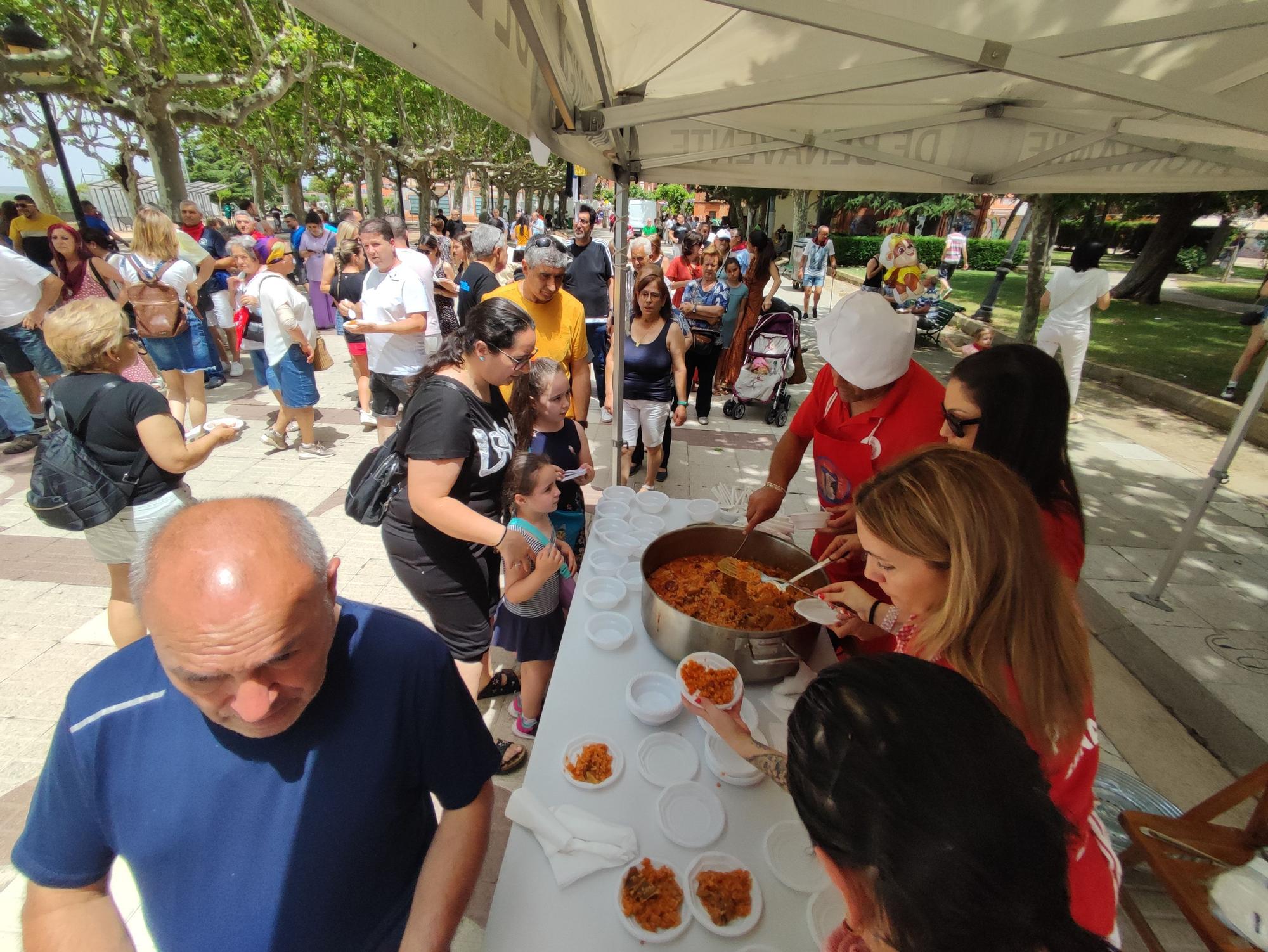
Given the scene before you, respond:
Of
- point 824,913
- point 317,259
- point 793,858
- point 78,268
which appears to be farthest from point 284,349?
point 317,259

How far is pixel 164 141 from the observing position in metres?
9.77

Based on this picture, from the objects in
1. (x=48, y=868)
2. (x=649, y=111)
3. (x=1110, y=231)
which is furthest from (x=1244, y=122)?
(x=1110, y=231)

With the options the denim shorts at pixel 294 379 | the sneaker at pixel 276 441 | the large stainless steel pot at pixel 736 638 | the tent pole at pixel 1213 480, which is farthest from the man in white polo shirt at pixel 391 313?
the tent pole at pixel 1213 480

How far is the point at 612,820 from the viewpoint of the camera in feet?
4.61

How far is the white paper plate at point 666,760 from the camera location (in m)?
1.51

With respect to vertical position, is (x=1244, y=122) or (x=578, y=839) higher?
(x=1244, y=122)

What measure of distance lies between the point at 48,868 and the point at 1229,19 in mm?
3242

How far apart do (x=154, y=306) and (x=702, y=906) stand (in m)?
6.30

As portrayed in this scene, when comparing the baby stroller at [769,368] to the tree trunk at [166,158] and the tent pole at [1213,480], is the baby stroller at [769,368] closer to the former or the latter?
the tent pole at [1213,480]

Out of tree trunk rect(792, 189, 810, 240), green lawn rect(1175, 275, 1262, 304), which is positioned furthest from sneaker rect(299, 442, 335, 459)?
green lawn rect(1175, 275, 1262, 304)

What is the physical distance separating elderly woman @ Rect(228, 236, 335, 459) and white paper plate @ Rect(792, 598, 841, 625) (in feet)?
16.6

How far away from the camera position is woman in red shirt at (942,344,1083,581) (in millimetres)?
1642

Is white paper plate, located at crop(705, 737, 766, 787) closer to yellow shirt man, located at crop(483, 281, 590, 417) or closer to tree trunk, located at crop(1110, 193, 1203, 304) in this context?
yellow shirt man, located at crop(483, 281, 590, 417)

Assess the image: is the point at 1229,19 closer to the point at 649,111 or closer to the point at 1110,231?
the point at 649,111
